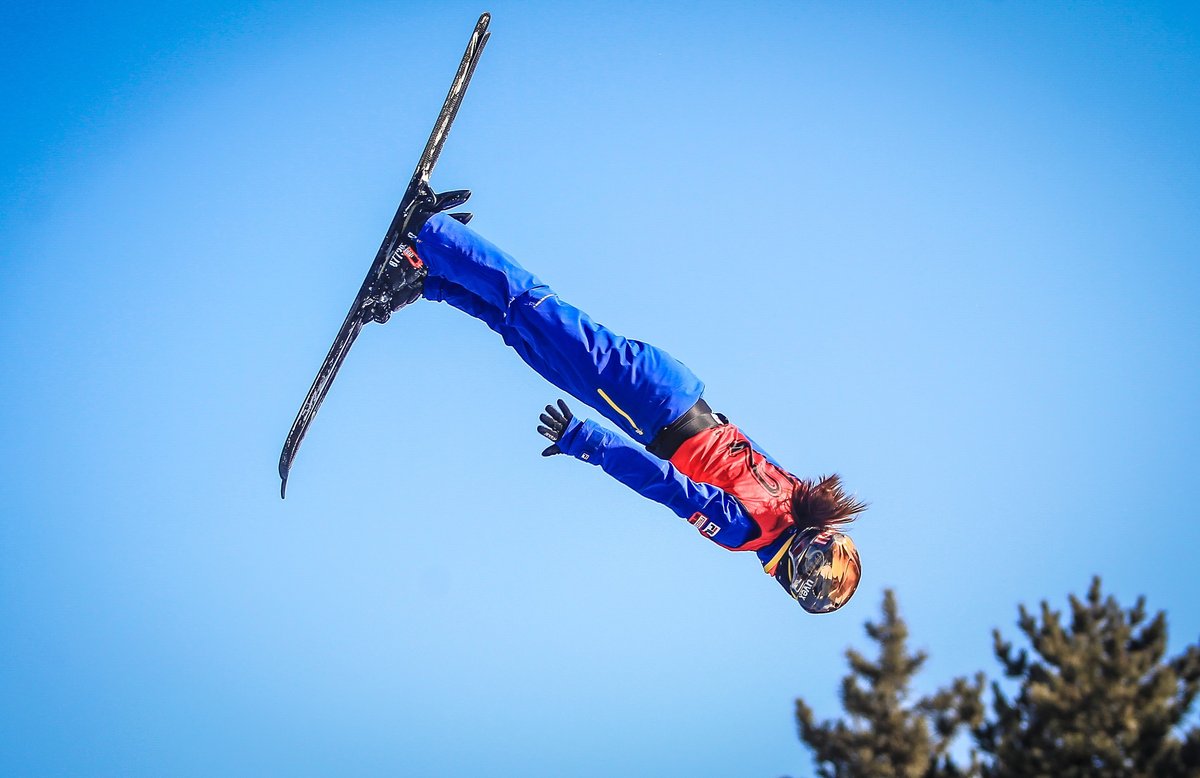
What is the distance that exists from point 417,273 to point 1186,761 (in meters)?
5.83

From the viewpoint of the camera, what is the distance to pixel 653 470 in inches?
242

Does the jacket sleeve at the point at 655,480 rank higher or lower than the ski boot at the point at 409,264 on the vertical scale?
lower

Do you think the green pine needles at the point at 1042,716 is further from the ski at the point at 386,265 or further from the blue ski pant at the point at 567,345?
the ski at the point at 386,265

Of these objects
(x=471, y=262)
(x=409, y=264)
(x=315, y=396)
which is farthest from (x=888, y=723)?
(x=315, y=396)

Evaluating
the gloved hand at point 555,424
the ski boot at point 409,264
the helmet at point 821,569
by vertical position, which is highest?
A: the ski boot at point 409,264

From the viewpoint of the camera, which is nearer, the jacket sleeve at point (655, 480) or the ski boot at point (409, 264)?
the jacket sleeve at point (655, 480)

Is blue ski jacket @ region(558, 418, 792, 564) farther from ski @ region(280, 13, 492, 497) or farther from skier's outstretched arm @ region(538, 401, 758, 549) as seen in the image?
ski @ region(280, 13, 492, 497)

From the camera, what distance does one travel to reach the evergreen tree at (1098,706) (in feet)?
10.0

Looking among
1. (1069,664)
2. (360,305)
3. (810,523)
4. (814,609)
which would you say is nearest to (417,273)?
(360,305)

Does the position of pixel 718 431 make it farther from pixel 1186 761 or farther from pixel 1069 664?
pixel 1186 761

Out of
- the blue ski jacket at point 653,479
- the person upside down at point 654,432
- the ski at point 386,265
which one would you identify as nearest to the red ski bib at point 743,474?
the person upside down at point 654,432

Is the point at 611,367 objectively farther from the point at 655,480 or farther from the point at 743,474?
the point at 743,474

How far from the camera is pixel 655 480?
6.15 m

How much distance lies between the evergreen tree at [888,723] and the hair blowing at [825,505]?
2.55 meters
